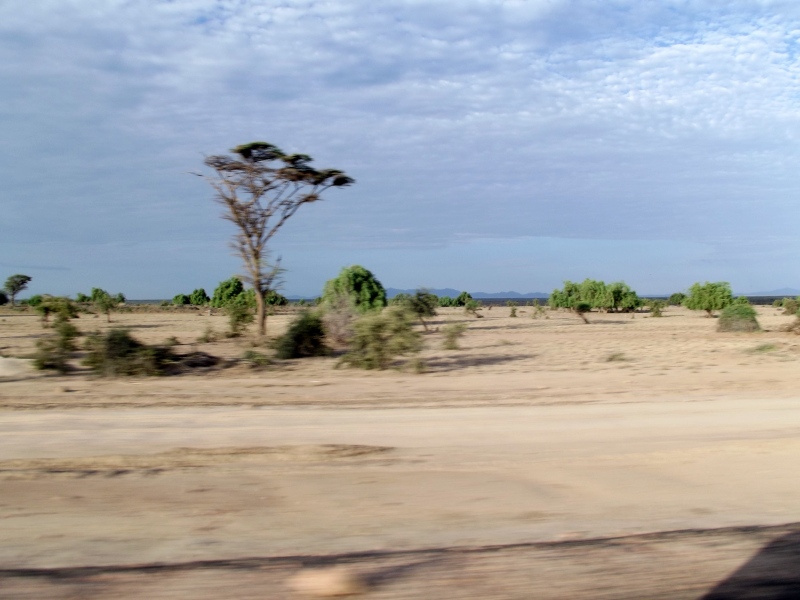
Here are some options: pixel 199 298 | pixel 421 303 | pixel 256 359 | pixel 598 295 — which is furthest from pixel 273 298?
pixel 199 298

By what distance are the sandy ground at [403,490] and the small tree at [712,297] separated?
5177cm

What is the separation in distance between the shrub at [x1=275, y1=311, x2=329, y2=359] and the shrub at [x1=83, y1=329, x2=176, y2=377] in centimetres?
521

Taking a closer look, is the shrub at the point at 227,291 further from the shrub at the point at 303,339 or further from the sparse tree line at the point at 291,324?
the shrub at the point at 303,339

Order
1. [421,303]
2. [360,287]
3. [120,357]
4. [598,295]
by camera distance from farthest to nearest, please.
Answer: [598,295], [421,303], [360,287], [120,357]

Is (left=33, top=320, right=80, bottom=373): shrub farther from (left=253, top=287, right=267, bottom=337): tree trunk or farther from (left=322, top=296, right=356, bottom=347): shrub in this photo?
(left=322, top=296, right=356, bottom=347): shrub

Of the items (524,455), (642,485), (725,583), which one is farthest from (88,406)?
(725,583)

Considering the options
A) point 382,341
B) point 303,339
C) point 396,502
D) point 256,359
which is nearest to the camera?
point 396,502

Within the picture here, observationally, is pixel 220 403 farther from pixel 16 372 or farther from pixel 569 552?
pixel 569 552

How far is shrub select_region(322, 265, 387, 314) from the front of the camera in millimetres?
35781

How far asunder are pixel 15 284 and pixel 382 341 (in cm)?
9083

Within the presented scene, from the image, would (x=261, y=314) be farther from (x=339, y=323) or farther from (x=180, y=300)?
(x=180, y=300)

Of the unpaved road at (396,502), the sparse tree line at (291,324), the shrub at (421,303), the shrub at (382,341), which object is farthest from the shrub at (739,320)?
the unpaved road at (396,502)

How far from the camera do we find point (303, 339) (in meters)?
24.9

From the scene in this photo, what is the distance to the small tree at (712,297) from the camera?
6456 centimetres
